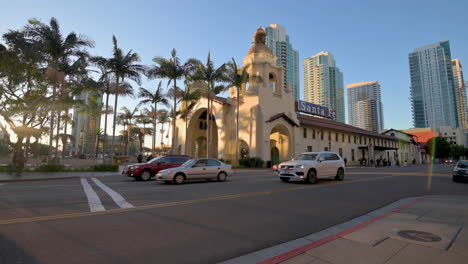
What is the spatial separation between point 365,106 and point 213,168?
144204mm

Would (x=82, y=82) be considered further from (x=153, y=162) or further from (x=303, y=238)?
(x=303, y=238)

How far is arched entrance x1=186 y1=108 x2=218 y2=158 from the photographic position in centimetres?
4203

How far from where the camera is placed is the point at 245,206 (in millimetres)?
7125

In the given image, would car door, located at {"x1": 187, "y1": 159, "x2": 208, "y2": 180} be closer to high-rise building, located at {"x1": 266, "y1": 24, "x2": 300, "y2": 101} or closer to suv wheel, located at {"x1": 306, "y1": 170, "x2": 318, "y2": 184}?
suv wheel, located at {"x1": 306, "y1": 170, "x2": 318, "y2": 184}

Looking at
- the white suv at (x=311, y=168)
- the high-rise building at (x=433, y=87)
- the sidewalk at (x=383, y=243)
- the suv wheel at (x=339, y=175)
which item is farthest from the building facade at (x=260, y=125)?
the high-rise building at (x=433, y=87)

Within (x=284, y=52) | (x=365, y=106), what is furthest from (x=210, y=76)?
(x=365, y=106)

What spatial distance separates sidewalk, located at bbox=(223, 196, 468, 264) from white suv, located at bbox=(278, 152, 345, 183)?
6527 mm

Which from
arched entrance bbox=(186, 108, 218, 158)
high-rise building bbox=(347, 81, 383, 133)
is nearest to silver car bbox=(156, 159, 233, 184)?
arched entrance bbox=(186, 108, 218, 158)

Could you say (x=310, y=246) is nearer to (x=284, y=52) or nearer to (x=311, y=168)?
(x=311, y=168)

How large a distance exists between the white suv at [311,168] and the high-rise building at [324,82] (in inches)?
3774

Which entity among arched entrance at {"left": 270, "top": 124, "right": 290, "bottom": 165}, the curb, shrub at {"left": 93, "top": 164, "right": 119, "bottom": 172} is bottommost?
the curb

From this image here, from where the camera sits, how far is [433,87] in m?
139

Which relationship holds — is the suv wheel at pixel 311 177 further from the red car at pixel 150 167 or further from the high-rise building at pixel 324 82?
the high-rise building at pixel 324 82

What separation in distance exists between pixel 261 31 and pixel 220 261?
128ft
